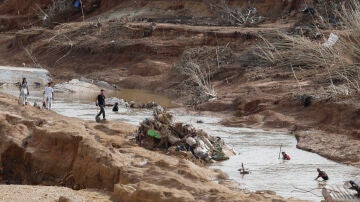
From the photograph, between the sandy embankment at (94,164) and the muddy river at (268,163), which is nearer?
the sandy embankment at (94,164)

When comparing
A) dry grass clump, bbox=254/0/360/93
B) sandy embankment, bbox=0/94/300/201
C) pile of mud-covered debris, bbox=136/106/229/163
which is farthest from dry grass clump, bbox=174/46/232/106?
sandy embankment, bbox=0/94/300/201

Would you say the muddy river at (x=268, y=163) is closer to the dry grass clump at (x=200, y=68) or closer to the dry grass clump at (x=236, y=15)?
the dry grass clump at (x=200, y=68)

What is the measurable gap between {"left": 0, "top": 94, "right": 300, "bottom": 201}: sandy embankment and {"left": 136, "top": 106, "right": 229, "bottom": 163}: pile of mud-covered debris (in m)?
0.54

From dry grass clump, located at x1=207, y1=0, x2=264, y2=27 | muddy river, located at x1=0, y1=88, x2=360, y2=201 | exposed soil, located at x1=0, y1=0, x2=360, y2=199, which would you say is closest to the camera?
muddy river, located at x1=0, y1=88, x2=360, y2=201

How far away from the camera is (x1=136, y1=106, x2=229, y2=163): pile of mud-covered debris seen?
15.2 meters

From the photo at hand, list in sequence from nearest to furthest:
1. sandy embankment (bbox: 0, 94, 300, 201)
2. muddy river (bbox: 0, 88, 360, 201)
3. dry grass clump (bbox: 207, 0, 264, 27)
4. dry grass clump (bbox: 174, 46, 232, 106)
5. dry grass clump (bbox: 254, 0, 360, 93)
→ sandy embankment (bbox: 0, 94, 300, 201) < muddy river (bbox: 0, 88, 360, 201) < dry grass clump (bbox: 254, 0, 360, 93) < dry grass clump (bbox: 174, 46, 232, 106) < dry grass clump (bbox: 207, 0, 264, 27)

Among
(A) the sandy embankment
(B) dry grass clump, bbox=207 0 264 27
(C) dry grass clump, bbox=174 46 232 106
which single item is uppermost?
(B) dry grass clump, bbox=207 0 264 27

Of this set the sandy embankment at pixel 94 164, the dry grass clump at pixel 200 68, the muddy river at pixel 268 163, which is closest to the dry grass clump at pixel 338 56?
the muddy river at pixel 268 163

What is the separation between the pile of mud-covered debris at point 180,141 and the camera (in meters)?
15.2

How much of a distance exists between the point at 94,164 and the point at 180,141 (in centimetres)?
304

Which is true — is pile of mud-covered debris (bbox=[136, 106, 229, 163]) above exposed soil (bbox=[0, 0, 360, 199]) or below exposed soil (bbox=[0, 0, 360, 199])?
below

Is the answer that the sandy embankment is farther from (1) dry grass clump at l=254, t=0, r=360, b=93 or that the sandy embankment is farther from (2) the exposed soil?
(1) dry grass clump at l=254, t=0, r=360, b=93

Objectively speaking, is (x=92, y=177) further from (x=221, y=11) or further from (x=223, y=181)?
(x=221, y=11)

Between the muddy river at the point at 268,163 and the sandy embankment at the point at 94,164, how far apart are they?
2.73ft
